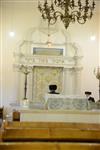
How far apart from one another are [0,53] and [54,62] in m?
1.94

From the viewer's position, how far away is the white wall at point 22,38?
9.20 meters

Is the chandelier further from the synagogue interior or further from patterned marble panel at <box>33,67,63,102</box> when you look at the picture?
patterned marble panel at <box>33,67,63,102</box>

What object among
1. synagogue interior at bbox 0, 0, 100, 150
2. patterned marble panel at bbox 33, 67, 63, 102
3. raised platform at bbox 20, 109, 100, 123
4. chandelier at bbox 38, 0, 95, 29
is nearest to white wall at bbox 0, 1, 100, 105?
synagogue interior at bbox 0, 0, 100, 150

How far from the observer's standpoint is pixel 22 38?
9.28 meters

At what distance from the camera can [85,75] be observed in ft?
30.8

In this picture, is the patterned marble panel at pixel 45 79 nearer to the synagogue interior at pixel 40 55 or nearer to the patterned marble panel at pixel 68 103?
the synagogue interior at pixel 40 55

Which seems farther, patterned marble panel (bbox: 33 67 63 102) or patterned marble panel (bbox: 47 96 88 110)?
patterned marble panel (bbox: 33 67 63 102)

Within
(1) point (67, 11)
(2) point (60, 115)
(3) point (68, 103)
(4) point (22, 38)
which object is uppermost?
(4) point (22, 38)

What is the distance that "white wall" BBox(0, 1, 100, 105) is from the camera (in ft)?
30.2

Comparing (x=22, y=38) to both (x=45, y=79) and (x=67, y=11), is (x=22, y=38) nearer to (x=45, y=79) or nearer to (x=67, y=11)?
(x=45, y=79)

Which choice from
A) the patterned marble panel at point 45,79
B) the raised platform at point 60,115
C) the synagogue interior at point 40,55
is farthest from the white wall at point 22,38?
the raised platform at point 60,115

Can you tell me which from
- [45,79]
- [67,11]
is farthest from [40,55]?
[67,11]

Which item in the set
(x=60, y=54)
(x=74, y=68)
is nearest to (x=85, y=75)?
(x=74, y=68)

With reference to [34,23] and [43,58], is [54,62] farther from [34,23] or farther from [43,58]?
[34,23]
